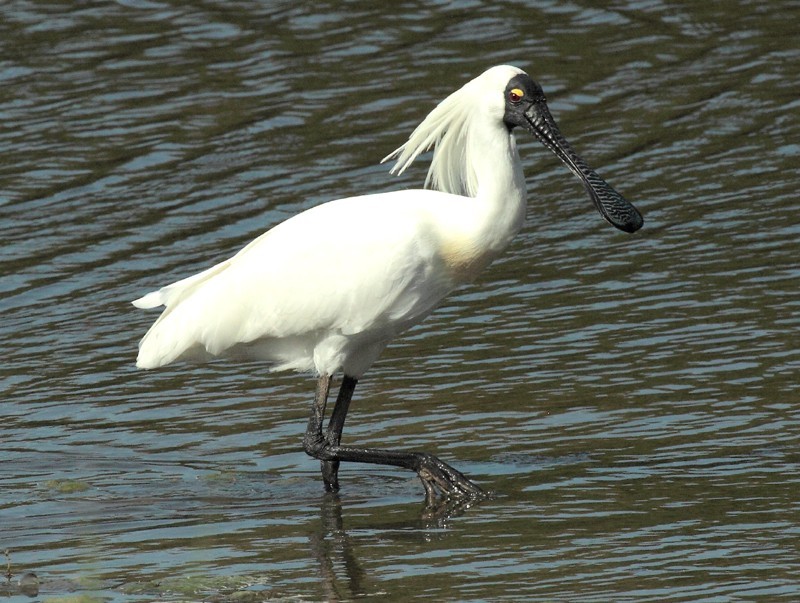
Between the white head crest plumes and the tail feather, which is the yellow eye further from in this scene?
the tail feather

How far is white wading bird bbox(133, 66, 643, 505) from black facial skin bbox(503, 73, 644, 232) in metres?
0.01

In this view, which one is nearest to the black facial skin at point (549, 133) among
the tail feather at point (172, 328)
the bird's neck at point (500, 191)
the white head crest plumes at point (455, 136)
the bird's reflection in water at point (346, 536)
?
the white head crest plumes at point (455, 136)

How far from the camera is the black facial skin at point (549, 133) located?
998 centimetres

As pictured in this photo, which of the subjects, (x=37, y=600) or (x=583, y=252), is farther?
(x=583, y=252)

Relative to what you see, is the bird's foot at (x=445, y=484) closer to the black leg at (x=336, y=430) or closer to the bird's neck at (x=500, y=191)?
the black leg at (x=336, y=430)

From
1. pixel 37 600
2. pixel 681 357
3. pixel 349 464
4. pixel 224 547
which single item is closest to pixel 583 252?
pixel 681 357

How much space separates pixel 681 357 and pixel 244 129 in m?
6.44

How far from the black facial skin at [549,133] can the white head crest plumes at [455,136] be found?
11cm

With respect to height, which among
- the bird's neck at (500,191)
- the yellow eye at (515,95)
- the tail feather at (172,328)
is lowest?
the tail feather at (172,328)

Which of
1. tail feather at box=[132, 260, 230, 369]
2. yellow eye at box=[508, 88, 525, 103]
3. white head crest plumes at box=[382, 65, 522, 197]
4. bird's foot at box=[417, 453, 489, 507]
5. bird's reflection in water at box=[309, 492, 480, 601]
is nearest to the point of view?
bird's reflection in water at box=[309, 492, 480, 601]

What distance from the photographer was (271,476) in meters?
10.2

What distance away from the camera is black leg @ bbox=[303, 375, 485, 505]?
31.0 ft

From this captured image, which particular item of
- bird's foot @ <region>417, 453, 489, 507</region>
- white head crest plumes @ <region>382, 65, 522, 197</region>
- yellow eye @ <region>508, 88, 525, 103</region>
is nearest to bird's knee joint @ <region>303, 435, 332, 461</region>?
bird's foot @ <region>417, 453, 489, 507</region>

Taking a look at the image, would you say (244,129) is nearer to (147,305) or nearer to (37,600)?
(147,305)
